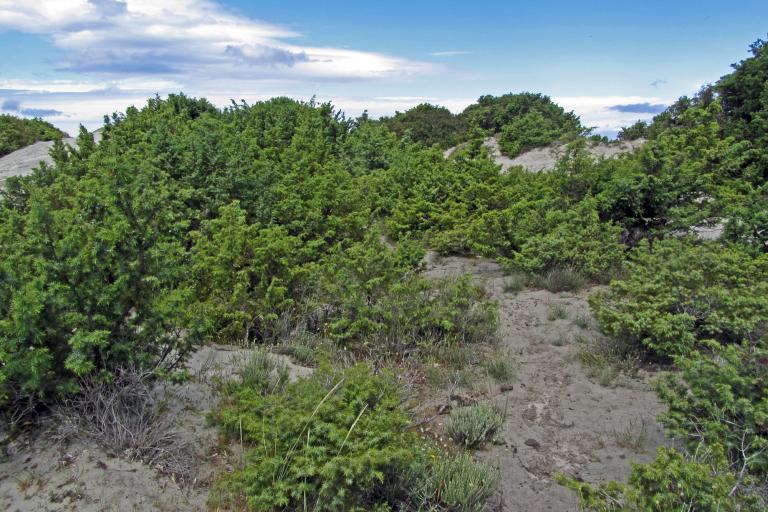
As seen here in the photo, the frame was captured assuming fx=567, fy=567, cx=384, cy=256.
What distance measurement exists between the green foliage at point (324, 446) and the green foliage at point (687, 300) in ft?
10.1

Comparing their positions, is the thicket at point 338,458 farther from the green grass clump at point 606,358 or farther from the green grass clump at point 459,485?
the green grass clump at point 606,358

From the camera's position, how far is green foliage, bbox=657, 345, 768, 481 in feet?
13.8

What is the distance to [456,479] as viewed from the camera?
4340mm

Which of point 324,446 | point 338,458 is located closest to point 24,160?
point 324,446

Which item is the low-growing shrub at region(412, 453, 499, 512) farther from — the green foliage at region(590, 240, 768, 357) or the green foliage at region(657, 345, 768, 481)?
the green foliage at region(590, 240, 768, 357)

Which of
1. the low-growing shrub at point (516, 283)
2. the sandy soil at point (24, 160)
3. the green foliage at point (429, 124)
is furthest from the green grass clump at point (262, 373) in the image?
the green foliage at point (429, 124)

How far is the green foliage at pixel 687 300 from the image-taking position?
602 cm

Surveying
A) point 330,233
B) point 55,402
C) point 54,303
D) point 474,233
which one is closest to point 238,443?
point 55,402

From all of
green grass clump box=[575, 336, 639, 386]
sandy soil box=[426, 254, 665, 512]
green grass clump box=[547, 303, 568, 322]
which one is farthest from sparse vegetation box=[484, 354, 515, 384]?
green grass clump box=[547, 303, 568, 322]

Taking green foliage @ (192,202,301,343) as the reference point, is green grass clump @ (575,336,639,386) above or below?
below

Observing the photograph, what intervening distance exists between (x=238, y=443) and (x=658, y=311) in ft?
15.4

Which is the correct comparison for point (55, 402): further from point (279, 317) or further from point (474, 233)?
point (474, 233)

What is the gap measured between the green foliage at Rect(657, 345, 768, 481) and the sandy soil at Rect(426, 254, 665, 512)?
600 mm

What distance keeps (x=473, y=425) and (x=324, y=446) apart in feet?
5.66
